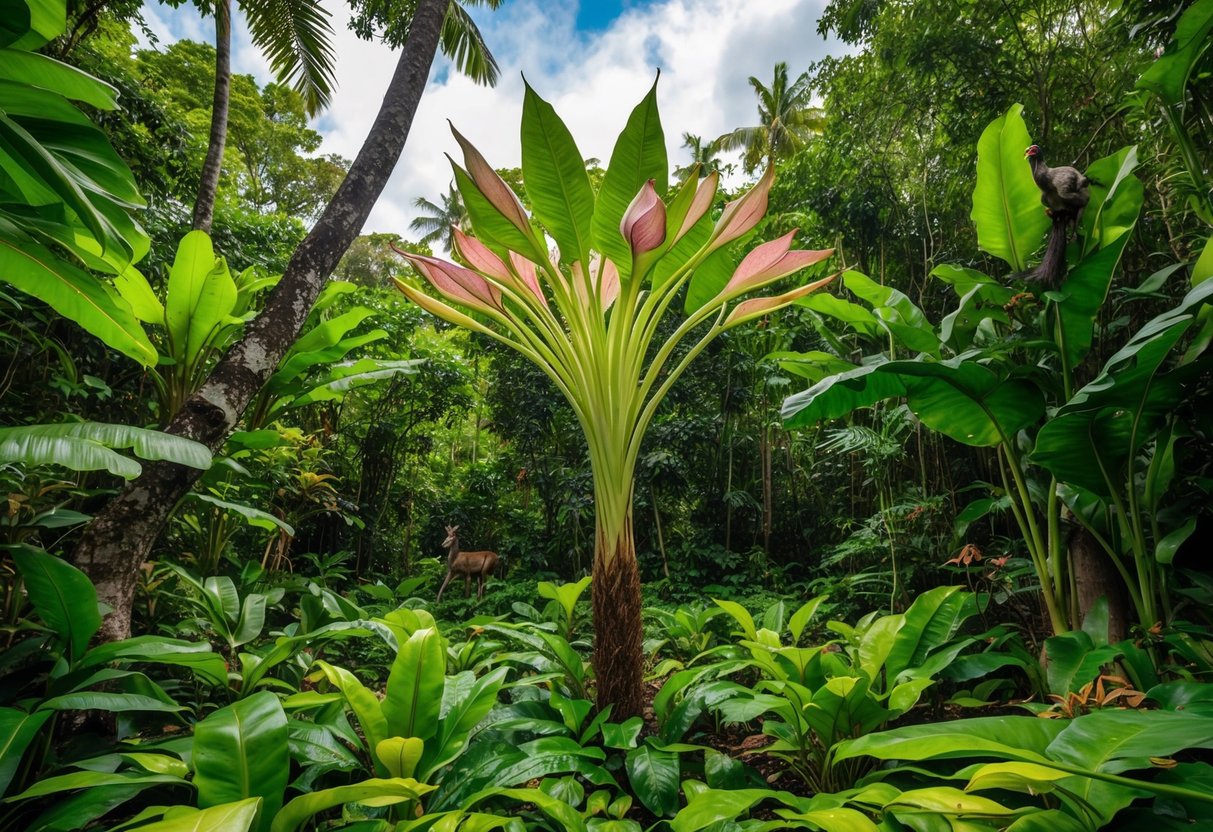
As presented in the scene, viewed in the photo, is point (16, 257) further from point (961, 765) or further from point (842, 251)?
point (842, 251)

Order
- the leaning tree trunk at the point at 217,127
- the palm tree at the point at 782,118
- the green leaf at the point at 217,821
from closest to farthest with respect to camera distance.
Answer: the green leaf at the point at 217,821
the leaning tree trunk at the point at 217,127
the palm tree at the point at 782,118

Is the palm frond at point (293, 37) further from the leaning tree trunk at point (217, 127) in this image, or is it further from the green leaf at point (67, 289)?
the green leaf at point (67, 289)

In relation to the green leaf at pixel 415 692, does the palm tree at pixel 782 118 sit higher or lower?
higher

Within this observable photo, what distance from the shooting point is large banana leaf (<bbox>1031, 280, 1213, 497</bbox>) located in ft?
3.48

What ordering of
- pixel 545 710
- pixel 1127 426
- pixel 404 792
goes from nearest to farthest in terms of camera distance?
pixel 404 792 < pixel 1127 426 < pixel 545 710

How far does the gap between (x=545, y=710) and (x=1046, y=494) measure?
170 cm

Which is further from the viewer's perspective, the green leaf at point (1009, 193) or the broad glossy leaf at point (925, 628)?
the green leaf at point (1009, 193)

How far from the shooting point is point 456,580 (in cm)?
523

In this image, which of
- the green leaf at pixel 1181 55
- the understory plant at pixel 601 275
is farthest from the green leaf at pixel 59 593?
the green leaf at pixel 1181 55

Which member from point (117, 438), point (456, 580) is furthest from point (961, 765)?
point (456, 580)

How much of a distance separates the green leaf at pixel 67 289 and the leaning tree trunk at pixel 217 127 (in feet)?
7.45

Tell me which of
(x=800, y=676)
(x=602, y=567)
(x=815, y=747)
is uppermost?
(x=602, y=567)

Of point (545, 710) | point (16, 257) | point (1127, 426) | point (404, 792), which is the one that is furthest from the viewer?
point (545, 710)

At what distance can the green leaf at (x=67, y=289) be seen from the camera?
4.39ft
